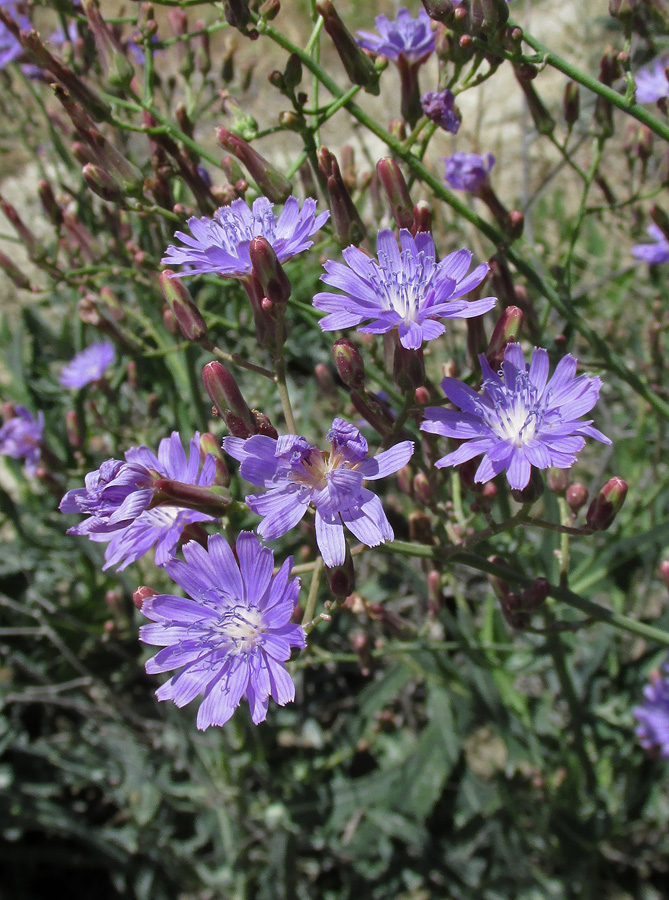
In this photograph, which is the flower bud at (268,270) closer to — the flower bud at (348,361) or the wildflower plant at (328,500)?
the wildflower plant at (328,500)

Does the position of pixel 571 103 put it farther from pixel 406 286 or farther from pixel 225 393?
pixel 225 393

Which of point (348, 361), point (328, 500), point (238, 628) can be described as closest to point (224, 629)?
point (238, 628)

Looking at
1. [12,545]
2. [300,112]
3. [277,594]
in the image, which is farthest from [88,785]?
[300,112]

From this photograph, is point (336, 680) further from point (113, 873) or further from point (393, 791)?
point (113, 873)

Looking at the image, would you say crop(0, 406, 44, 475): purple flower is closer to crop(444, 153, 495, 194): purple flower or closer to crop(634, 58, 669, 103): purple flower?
crop(444, 153, 495, 194): purple flower

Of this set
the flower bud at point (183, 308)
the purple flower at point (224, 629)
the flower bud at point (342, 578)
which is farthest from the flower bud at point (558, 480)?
the flower bud at point (183, 308)

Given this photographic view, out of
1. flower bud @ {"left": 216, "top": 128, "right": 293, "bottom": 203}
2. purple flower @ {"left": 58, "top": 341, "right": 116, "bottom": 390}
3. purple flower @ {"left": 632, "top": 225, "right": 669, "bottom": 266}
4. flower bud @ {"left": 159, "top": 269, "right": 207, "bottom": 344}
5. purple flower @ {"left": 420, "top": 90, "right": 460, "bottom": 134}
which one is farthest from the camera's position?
purple flower @ {"left": 58, "top": 341, "right": 116, "bottom": 390}

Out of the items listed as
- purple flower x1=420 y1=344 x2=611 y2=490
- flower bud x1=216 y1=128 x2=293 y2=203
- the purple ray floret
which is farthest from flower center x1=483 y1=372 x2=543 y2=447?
flower bud x1=216 y1=128 x2=293 y2=203
